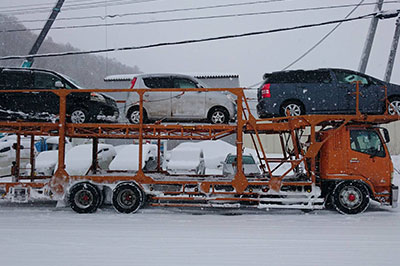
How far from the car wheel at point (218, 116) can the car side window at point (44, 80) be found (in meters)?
4.03

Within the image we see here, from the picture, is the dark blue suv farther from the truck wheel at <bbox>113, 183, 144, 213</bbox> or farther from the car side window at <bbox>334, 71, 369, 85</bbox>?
the truck wheel at <bbox>113, 183, 144, 213</bbox>

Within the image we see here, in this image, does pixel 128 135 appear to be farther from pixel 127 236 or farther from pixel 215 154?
pixel 215 154

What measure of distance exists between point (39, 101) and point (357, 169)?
7483mm

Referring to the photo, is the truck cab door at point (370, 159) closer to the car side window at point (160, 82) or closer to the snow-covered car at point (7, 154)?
the car side window at point (160, 82)

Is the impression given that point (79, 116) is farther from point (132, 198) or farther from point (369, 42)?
point (369, 42)

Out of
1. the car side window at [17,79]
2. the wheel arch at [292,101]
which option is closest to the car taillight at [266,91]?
the wheel arch at [292,101]

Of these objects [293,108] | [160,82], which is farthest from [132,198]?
[293,108]

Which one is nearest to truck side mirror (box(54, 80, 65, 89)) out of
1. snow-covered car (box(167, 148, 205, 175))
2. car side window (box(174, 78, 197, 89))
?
car side window (box(174, 78, 197, 89))

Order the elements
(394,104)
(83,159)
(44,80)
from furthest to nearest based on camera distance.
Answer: (83,159) < (44,80) < (394,104)

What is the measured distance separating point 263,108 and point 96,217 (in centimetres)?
460

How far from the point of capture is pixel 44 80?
26.2ft

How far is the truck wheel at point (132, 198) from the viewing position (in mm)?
7004

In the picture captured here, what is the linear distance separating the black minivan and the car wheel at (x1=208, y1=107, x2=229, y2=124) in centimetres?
261

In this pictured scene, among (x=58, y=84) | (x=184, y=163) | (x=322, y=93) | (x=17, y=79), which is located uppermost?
(x=17, y=79)
